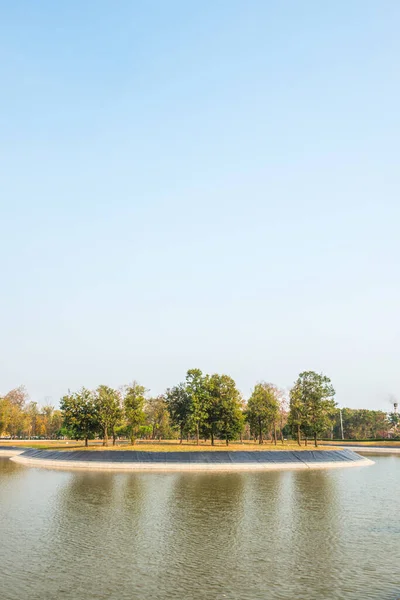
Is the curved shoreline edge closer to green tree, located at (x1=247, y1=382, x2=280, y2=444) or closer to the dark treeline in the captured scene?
the dark treeline

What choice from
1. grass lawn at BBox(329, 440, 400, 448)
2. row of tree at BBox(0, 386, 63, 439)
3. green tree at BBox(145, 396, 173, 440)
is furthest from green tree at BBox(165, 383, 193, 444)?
row of tree at BBox(0, 386, 63, 439)

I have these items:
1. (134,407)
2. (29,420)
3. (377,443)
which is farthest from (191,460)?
(29,420)

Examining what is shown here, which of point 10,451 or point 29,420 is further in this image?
point 29,420

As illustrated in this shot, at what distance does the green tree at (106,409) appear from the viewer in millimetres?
90188

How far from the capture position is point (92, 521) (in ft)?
113

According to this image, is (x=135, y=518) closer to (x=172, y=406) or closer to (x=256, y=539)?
(x=256, y=539)

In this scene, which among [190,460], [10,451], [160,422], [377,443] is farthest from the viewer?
[160,422]

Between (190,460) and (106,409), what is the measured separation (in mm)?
23219

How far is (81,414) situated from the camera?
91.4m

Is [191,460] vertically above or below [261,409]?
below

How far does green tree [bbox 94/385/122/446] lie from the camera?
296 feet

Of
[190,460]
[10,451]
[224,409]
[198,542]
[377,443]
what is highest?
[224,409]

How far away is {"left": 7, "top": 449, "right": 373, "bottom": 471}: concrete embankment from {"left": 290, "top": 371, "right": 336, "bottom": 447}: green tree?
17664 mm

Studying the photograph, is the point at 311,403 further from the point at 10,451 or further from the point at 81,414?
the point at 10,451
